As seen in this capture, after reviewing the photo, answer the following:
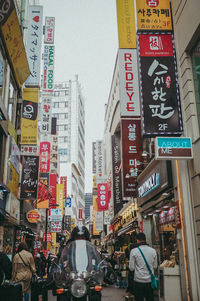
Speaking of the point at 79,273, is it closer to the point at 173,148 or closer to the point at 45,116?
the point at 173,148

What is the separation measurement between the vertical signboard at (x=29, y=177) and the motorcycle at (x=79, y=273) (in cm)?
1388

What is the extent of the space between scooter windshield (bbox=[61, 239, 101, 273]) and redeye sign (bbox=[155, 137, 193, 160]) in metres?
3.31

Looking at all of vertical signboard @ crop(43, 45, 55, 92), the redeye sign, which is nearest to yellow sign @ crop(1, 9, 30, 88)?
vertical signboard @ crop(43, 45, 55, 92)

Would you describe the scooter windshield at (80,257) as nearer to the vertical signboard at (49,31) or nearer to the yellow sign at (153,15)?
the yellow sign at (153,15)

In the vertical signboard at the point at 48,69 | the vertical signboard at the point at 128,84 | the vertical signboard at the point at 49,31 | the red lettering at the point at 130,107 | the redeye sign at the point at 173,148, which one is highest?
the vertical signboard at the point at 49,31

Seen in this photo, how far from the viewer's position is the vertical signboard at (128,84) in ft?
47.5

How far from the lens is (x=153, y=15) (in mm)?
10734

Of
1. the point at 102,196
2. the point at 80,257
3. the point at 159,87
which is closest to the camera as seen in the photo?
the point at 80,257

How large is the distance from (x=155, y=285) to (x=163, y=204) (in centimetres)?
580

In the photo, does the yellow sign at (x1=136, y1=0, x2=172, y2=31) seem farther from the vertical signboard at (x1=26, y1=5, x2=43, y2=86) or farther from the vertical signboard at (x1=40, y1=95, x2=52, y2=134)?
the vertical signboard at (x1=40, y1=95, x2=52, y2=134)

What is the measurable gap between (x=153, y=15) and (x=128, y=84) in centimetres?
418

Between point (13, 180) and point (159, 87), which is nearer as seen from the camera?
point (159, 87)

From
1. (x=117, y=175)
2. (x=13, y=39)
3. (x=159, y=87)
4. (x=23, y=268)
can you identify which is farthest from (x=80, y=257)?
(x=117, y=175)

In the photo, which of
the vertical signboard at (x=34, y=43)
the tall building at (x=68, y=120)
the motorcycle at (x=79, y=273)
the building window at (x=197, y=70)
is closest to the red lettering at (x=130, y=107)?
the building window at (x=197, y=70)
